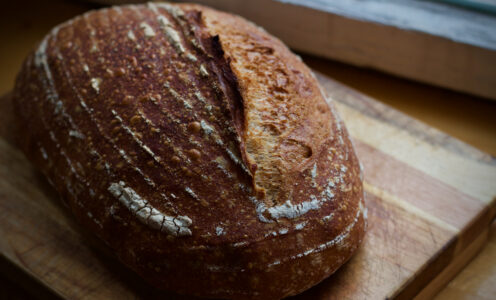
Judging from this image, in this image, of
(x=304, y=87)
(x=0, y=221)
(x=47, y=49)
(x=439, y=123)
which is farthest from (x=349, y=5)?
(x=0, y=221)

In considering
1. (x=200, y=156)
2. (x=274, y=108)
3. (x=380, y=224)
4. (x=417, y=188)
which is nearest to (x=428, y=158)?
(x=417, y=188)

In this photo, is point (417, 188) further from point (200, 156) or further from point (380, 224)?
point (200, 156)

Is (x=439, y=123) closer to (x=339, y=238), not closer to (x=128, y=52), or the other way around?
(x=339, y=238)

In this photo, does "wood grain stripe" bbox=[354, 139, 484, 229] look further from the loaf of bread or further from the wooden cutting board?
the loaf of bread

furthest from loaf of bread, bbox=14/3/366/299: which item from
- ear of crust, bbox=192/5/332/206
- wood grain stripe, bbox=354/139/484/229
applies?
wood grain stripe, bbox=354/139/484/229

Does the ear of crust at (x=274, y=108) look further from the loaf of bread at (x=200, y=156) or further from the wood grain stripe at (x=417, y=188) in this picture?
the wood grain stripe at (x=417, y=188)

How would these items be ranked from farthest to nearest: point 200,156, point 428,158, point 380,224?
point 428,158 < point 380,224 < point 200,156

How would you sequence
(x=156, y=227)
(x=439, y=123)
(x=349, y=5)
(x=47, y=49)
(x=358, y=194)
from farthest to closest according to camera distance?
(x=349, y=5)
(x=439, y=123)
(x=47, y=49)
(x=358, y=194)
(x=156, y=227)
